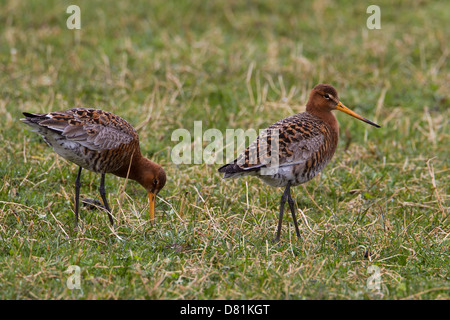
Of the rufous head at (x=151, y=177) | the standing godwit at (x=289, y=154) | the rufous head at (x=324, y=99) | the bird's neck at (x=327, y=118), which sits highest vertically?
the rufous head at (x=324, y=99)

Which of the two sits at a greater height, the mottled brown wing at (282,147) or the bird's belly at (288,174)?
the mottled brown wing at (282,147)

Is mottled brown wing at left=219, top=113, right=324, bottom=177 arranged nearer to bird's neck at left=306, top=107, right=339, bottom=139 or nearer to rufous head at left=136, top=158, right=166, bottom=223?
bird's neck at left=306, top=107, right=339, bottom=139

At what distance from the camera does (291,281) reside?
496cm

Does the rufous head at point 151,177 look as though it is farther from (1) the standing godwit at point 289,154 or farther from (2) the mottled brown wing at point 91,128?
(1) the standing godwit at point 289,154

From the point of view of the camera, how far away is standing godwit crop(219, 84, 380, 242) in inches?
226

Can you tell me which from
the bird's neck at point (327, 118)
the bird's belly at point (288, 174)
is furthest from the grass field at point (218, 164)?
the bird's neck at point (327, 118)

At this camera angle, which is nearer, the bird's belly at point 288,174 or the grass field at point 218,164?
the grass field at point 218,164

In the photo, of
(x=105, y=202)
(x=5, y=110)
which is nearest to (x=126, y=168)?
(x=105, y=202)

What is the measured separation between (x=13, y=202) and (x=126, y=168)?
1113 millimetres

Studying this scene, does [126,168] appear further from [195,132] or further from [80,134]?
[195,132]

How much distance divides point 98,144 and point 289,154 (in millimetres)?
1766

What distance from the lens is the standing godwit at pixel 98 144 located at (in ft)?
19.2

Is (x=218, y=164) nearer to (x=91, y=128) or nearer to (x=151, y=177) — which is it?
(x=151, y=177)

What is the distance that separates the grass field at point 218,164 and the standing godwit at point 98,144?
0.30 m
